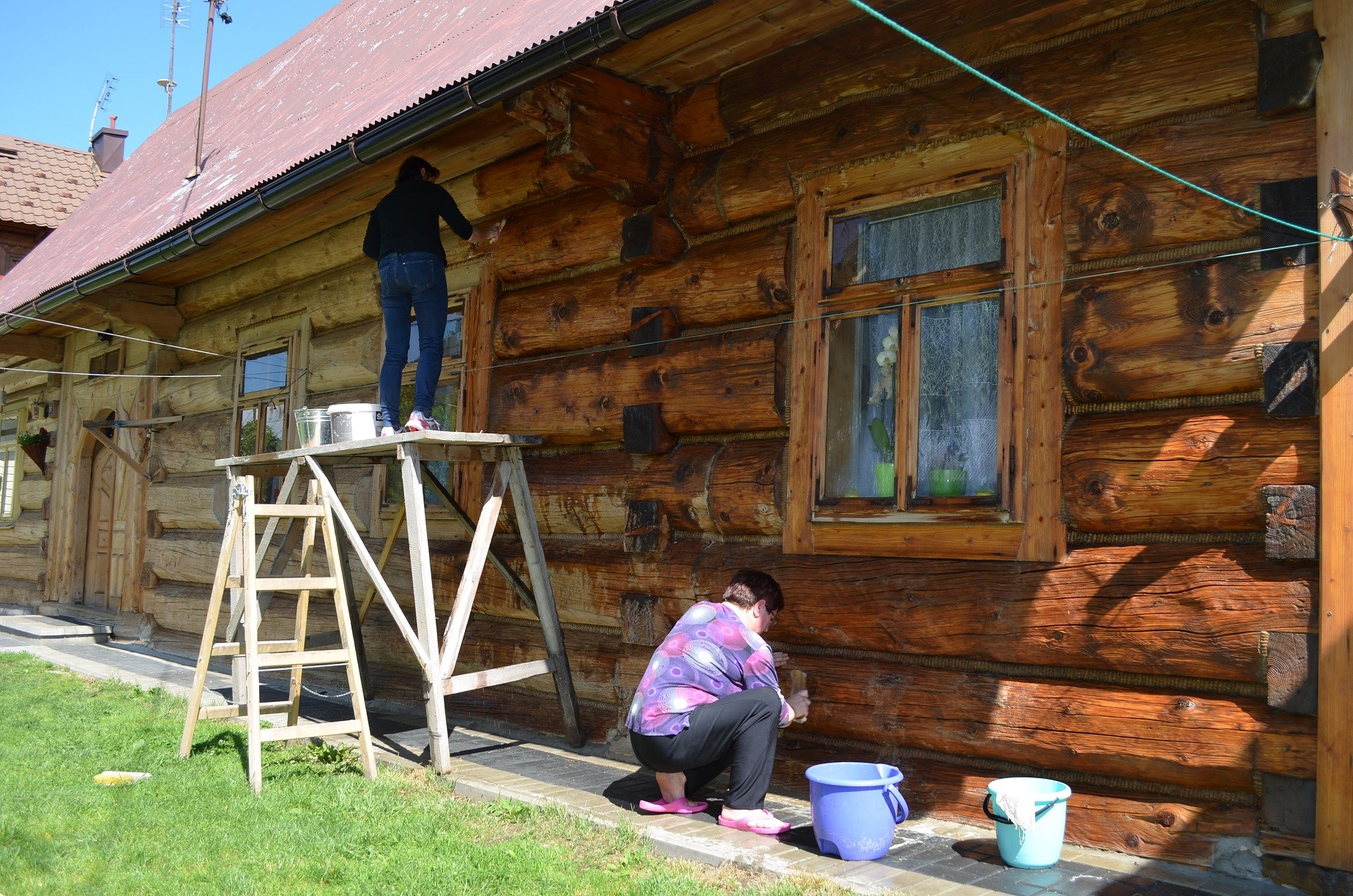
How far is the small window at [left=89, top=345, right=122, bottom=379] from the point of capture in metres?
12.4

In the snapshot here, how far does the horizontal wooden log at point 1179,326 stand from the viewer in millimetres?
4078

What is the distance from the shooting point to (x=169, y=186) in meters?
11.5

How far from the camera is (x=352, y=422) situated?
6.46m

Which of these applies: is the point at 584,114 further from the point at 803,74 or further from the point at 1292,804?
the point at 1292,804

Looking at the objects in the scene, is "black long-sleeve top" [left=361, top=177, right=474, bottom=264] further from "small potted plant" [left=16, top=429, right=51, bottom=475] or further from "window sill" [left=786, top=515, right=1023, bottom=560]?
"small potted plant" [left=16, top=429, right=51, bottom=475]

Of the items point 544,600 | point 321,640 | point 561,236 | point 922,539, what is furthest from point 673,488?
point 321,640

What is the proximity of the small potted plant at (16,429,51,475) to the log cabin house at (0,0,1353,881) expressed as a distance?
727 cm

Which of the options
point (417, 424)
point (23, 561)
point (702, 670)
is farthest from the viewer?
point (23, 561)

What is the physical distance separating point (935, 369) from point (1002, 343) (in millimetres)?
398

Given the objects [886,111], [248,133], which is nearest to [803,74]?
[886,111]

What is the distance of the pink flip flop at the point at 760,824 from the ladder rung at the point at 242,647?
9.53ft

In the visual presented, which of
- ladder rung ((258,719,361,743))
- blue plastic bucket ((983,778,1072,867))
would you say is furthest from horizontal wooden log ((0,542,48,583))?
blue plastic bucket ((983,778,1072,867))

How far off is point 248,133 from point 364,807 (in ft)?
25.2

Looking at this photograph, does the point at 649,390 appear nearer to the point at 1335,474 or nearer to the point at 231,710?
the point at 231,710
